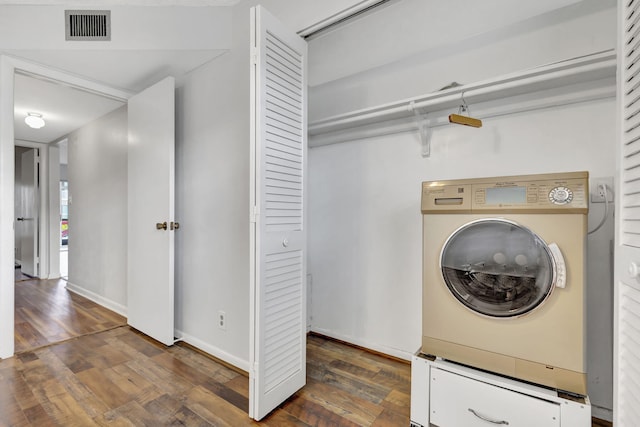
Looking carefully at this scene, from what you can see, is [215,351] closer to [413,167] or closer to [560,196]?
[413,167]

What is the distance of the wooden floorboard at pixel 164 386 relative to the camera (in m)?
1.57

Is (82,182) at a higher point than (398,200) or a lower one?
higher

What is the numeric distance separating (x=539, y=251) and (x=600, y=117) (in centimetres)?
84

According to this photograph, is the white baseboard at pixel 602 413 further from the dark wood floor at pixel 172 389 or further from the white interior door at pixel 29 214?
the white interior door at pixel 29 214

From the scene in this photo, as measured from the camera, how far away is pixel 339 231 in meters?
2.47

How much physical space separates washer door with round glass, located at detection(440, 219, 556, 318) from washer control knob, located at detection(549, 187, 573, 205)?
0.15 m

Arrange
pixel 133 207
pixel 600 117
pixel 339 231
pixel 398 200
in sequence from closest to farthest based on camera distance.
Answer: pixel 600 117, pixel 398 200, pixel 339 231, pixel 133 207

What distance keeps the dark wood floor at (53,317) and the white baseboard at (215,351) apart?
0.90 meters

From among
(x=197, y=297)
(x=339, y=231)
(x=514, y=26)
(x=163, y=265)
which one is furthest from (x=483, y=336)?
(x=163, y=265)

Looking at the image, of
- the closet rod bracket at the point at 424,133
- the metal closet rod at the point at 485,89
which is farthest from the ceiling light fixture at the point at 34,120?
the closet rod bracket at the point at 424,133

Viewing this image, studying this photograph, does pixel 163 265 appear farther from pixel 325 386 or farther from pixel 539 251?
pixel 539 251

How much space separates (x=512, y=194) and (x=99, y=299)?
4120 millimetres

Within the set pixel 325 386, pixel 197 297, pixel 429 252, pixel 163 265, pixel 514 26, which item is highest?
pixel 514 26

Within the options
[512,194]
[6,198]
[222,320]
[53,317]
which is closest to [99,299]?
[53,317]
